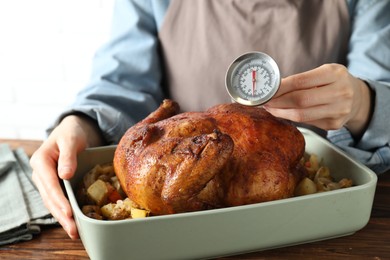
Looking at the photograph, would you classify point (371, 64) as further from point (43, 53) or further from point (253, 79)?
point (43, 53)

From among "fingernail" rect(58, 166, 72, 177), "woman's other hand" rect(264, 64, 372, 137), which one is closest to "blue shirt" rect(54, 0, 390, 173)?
"woman's other hand" rect(264, 64, 372, 137)

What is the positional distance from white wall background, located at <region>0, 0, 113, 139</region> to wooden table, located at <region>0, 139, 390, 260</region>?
1363mm

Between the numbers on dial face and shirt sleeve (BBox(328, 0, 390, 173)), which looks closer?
the numbers on dial face

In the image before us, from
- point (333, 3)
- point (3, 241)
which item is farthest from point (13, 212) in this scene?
point (333, 3)

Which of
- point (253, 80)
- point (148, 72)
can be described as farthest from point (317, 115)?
point (148, 72)

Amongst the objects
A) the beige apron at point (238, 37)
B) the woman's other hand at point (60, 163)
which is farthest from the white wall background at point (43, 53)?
the woman's other hand at point (60, 163)

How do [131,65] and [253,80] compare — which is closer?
[253,80]

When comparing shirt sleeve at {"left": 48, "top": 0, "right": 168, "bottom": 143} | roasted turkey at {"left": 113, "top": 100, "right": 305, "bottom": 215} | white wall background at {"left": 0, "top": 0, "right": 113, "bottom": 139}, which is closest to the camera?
roasted turkey at {"left": 113, "top": 100, "right": 305, "bottom": 215}

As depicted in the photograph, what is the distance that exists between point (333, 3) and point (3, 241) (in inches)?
47.4

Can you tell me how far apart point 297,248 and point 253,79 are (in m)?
0.35

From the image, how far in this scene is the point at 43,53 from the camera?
7.81 feet

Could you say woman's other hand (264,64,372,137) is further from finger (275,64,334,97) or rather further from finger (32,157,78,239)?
finger (32,157,78,239)

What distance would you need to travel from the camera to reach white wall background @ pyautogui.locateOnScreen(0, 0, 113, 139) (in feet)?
7.61

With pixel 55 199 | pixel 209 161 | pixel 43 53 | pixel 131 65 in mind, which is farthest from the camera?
pixel 43 53
